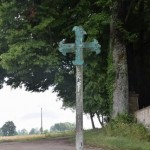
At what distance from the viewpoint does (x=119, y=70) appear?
80.9ft

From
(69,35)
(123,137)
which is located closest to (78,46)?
(123,137)

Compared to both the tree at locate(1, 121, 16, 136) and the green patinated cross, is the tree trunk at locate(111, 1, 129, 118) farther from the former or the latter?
the tree at locate(1, 121, 16, 136)

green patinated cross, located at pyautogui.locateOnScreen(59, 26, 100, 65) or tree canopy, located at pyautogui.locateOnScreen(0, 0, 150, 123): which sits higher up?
tree canopy, located at pyautogui.locateOnScreen(0, 0, 150, 123)

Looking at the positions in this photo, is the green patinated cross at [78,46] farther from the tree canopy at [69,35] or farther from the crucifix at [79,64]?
the tree canopy at [69,35]

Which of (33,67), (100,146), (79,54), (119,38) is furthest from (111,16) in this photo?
(79,54)

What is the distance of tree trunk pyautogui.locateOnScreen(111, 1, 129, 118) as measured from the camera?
2442 centimetres

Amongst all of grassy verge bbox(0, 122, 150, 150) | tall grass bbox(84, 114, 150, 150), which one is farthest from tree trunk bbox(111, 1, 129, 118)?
grassy verge bbox(0, 122, 150, 150)

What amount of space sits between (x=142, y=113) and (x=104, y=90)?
6316 millimetres

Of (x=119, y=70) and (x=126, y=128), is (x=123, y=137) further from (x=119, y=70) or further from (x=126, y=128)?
(x=119, y=70)

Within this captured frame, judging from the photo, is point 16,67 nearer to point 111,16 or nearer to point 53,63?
point 53,63

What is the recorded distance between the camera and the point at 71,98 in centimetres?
3453

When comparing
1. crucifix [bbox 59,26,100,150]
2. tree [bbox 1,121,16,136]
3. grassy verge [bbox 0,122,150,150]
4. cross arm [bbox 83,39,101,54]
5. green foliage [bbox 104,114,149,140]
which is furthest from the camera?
tree [bbox 1,121,16,136]

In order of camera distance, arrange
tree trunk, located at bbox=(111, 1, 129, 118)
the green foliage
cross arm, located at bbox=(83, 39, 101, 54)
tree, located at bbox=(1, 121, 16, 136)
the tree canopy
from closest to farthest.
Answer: cross arm, located at bbox=(83, 39, 101, 54)
the green foliage
tree trunk, located at bbox=(111, 1, 129, 118)
the tree canopy
tree, located at bbox=(1, 121, 16, 136)

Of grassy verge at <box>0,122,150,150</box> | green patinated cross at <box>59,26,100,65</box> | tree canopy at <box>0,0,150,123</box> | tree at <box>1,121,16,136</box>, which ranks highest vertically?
tree canopy at <box>0,0,150,123</box>
